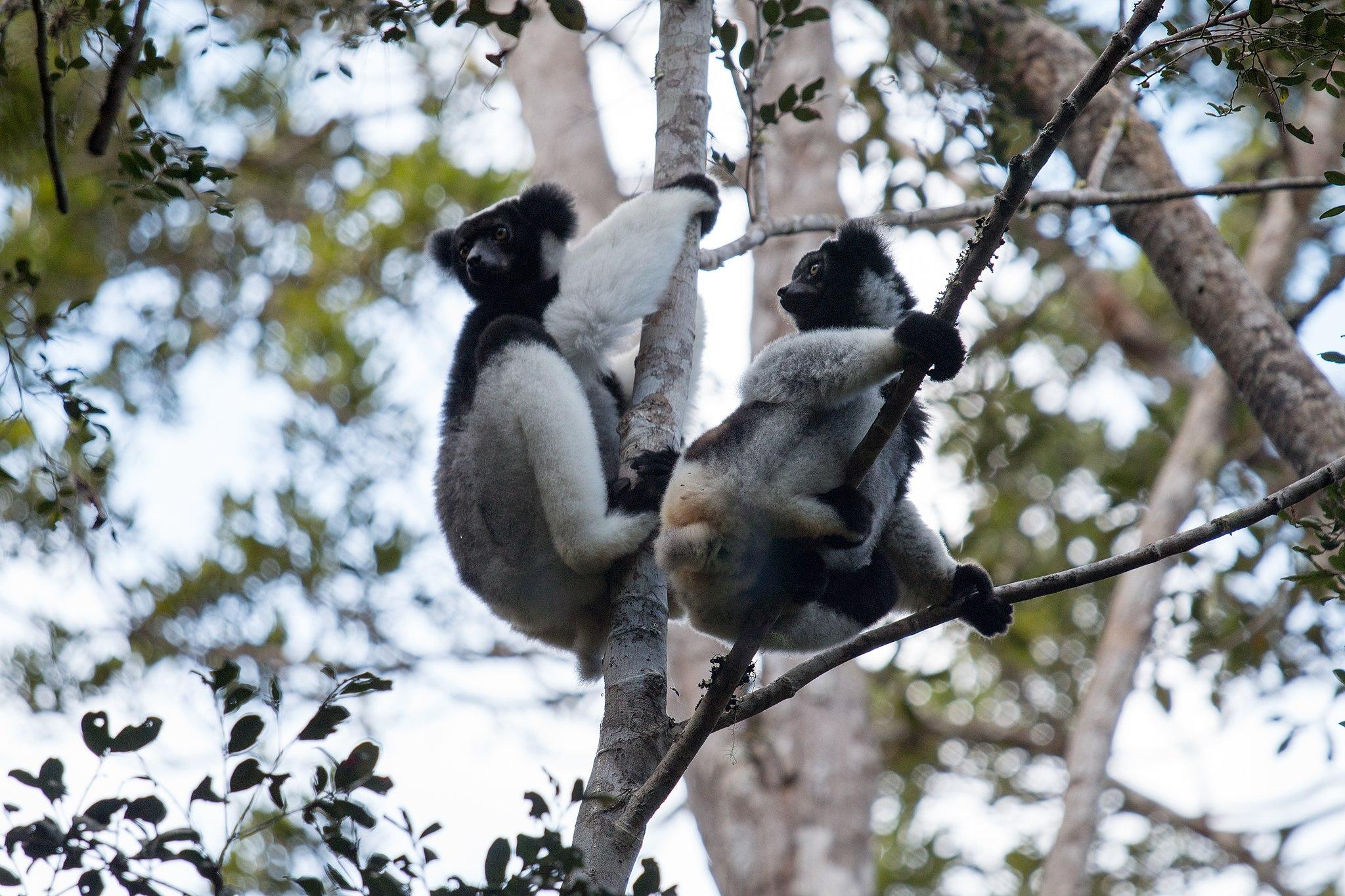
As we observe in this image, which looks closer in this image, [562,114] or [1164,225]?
[1164,225]

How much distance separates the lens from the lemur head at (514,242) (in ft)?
16.3

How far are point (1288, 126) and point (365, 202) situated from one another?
363 inches

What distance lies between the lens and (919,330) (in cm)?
293

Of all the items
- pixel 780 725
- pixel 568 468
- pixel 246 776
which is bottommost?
pixel 246 776

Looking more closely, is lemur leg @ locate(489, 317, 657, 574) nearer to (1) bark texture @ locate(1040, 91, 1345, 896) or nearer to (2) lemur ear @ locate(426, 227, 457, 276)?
(2) lemur ear @ locate(426, 227, 457, 276)

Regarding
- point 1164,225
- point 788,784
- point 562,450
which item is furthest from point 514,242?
point 788,784

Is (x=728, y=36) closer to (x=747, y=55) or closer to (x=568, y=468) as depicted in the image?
(x=747, y=55)

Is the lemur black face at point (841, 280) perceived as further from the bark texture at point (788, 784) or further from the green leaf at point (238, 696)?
the bark texture at point (788, 784)

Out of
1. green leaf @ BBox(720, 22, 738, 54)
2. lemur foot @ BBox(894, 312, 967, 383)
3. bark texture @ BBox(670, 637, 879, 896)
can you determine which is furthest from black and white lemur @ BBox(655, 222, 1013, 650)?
bark texture @ BBox(670, 637, 879, 896)

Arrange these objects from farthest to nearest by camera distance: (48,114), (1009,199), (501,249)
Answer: (501,249) < (1009,199) < (48,114)

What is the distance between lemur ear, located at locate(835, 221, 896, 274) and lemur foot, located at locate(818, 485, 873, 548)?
3.21 feet

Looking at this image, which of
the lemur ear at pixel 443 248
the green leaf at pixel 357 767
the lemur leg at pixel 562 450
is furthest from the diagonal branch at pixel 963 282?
the lemur ear at pixel 443 248

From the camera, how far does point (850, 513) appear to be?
10.3ft

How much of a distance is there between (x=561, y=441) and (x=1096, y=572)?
1.89 metres
